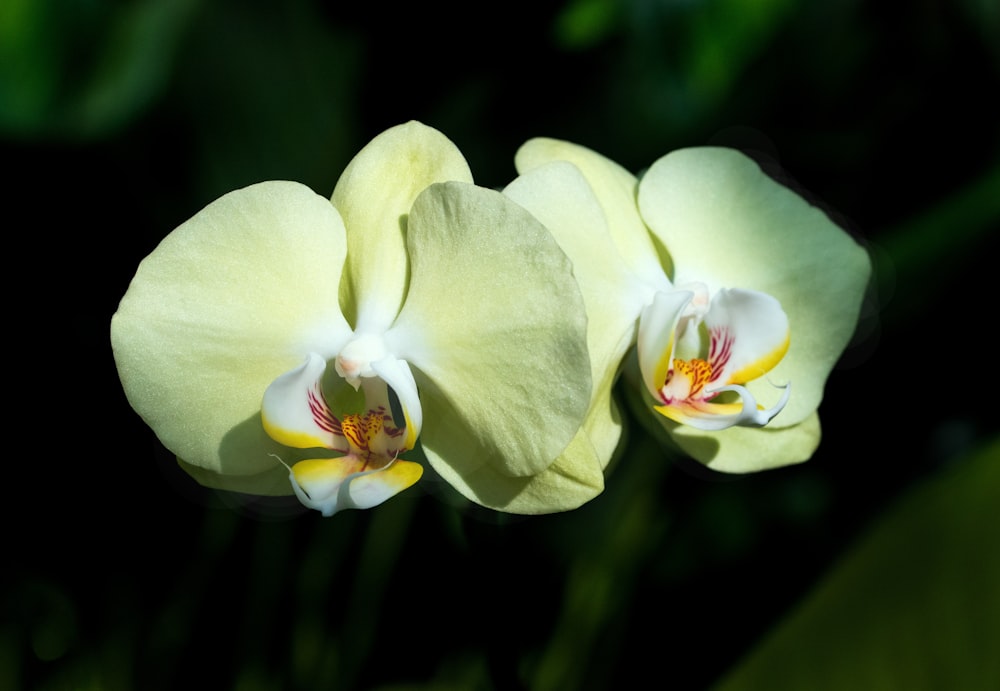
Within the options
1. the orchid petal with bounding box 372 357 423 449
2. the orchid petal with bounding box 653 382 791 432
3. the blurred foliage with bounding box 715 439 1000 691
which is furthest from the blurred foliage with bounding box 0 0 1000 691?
the orchid petal with bounding box 372 357 423 449

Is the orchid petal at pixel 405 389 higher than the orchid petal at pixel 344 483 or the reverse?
higher

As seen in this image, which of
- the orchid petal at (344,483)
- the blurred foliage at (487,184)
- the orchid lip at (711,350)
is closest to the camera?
the orchid petal at (344,483)

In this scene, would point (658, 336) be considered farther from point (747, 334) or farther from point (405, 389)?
point (405, 389)

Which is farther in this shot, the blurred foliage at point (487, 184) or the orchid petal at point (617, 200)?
the blurred foliage at point (487, 184)

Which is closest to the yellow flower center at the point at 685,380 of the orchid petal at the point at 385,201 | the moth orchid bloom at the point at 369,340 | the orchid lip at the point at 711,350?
the orchid lip at the point at 711,350

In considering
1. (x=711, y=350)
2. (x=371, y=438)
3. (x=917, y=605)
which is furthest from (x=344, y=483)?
(x=917, y=605)

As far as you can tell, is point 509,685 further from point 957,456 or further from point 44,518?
point 957,456

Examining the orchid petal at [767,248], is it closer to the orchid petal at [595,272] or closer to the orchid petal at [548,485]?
the orchid petal at [595,272]
